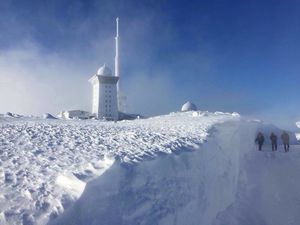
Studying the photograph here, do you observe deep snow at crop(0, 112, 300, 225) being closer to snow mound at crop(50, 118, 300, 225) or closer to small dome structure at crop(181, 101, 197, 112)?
snow mound at crop(50, 118, 300, 225)

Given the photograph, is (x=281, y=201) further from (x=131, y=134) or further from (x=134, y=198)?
(x=134, y=198)

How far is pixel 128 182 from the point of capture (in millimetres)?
6812

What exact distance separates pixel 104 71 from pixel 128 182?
2077 inches

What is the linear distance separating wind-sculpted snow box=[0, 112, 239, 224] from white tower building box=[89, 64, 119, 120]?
150 feet

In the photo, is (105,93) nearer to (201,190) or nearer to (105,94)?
(105,94)

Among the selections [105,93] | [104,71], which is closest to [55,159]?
[105,93]

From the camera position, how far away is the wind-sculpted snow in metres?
5.32

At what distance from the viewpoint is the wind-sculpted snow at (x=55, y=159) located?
17.5 feet

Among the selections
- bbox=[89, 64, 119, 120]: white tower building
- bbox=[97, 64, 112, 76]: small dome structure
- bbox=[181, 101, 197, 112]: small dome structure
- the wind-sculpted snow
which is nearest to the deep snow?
the wind-sculpted snow

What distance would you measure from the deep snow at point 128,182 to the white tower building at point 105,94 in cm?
4389

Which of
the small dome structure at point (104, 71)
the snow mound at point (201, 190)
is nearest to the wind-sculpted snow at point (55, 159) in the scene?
the snow mound at point (201, 190)

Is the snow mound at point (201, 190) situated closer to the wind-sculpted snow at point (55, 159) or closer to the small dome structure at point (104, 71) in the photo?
the wind-sculpted snow at point (55, 159)

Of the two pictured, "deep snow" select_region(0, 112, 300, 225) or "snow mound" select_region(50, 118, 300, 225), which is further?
"snow mound" select_region(50, 118, 300, 225)

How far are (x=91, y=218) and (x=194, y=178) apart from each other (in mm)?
4218
